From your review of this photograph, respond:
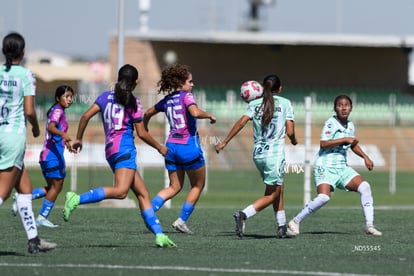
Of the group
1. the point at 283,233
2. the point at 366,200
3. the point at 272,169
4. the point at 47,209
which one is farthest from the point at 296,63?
the point at 272,169

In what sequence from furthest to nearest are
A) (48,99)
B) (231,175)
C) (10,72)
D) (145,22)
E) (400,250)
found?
(145,22)
(48,99)
(231,175)
(400,250)
(10,72)

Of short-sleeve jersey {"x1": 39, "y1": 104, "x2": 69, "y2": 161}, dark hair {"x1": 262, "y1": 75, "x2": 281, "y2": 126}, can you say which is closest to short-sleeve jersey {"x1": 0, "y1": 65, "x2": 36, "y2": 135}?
dark hair {"x1": 262, "y1": 75, "x2": 281, "y2": 126}

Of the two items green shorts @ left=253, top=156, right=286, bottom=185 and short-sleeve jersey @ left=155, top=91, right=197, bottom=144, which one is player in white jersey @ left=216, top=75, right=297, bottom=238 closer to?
green shorts @ left=253, top=156, right=286, bottom=185

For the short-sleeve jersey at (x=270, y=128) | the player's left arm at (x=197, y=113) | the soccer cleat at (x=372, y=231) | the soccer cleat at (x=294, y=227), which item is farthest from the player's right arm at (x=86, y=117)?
the soccer cleat at (x=372, y=231)

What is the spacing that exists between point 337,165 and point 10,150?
5.14m

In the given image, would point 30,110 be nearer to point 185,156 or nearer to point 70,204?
point 70,204

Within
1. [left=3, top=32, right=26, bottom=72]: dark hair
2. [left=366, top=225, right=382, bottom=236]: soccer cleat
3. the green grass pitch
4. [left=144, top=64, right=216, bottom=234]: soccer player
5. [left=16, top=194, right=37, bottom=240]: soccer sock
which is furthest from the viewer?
[left=366, top=225, right=382, bottom=236]: soccer cleat

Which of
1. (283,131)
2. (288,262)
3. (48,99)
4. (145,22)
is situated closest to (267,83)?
(283,131)

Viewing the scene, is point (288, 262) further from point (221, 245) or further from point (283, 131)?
point (283, 131)

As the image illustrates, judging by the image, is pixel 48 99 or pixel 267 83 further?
pixel 48 99

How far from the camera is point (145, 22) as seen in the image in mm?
56375

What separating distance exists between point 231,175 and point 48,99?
22.4ft

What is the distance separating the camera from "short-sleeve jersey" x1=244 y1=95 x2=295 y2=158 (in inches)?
564

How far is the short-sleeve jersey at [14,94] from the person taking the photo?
37.2 ft
